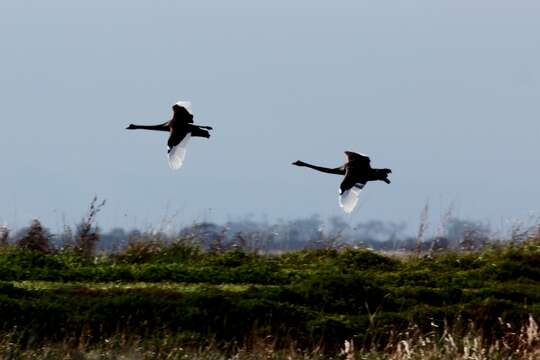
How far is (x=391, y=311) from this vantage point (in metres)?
15.6

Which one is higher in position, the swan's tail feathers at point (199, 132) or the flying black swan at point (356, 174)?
the swan's tail feathers at point (199, 132)

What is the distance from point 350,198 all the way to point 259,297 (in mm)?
4498

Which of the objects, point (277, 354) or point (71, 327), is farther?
point (71, 327)

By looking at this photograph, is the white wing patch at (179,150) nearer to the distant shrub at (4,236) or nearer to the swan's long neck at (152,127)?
the swan's long neck at (152,127)

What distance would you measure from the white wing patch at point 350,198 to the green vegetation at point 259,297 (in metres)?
1.60

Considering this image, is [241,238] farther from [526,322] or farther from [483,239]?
[526,322]

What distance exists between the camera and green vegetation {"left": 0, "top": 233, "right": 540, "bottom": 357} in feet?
45.9

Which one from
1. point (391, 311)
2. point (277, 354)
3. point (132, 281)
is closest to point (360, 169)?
point (277, 354)

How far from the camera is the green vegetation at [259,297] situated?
1399 cm

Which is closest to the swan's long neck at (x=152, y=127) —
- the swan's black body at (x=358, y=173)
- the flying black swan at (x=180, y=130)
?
the flying black swan at (x=180, y=130)

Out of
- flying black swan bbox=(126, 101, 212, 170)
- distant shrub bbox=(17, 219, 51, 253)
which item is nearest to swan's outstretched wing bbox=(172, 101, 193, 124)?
flying black swan bbox=(126, 101, 212, 170)

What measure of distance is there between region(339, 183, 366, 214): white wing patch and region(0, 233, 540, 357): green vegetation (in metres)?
1.60

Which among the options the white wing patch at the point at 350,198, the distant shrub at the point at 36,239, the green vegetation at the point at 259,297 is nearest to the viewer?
the white wing patch at the point at 350,198

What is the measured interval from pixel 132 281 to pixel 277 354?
5.09m
